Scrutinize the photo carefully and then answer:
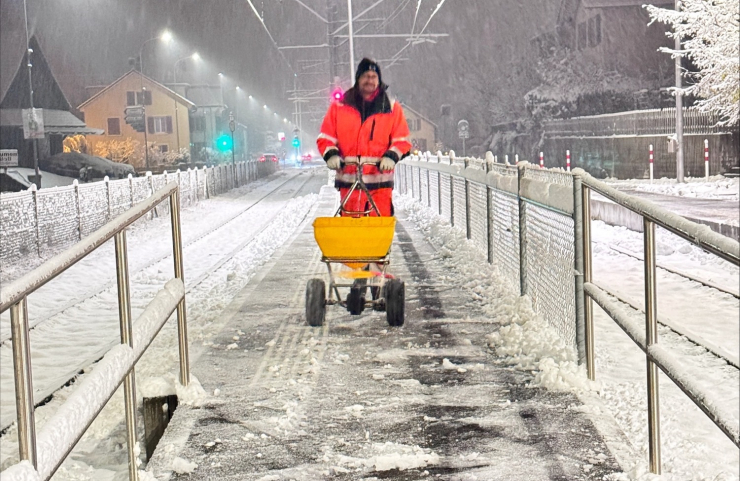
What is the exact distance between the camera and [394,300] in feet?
22.9

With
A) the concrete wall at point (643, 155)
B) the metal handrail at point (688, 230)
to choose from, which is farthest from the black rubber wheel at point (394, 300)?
the concrete wall at point (643, 155)

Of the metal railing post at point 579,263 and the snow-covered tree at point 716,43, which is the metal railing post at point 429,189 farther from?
the metal railing post at point 579,263

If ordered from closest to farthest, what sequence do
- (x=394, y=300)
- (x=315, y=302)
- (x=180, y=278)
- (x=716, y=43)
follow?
(x=180, y=278)
(x=394, y=300)
(x=315, y=302)
(x=716, y=43)

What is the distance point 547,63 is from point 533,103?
3843 mm

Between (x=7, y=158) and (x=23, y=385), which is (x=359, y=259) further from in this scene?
(x=7, y=158)

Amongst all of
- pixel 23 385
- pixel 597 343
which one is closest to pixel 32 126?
pixel 597 343

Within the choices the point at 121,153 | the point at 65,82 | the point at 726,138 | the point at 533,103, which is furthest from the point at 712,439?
the point at 65,82

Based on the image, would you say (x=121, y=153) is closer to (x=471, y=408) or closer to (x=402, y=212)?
(x=402, y=212)

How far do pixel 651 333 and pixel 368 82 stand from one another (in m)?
4.19

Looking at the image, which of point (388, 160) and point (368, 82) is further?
point (368, 82)

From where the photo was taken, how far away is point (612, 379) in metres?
5.85

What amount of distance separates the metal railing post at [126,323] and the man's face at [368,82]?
396 cm

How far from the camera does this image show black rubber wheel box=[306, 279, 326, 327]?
7047mm

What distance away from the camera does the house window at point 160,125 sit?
84375mm
